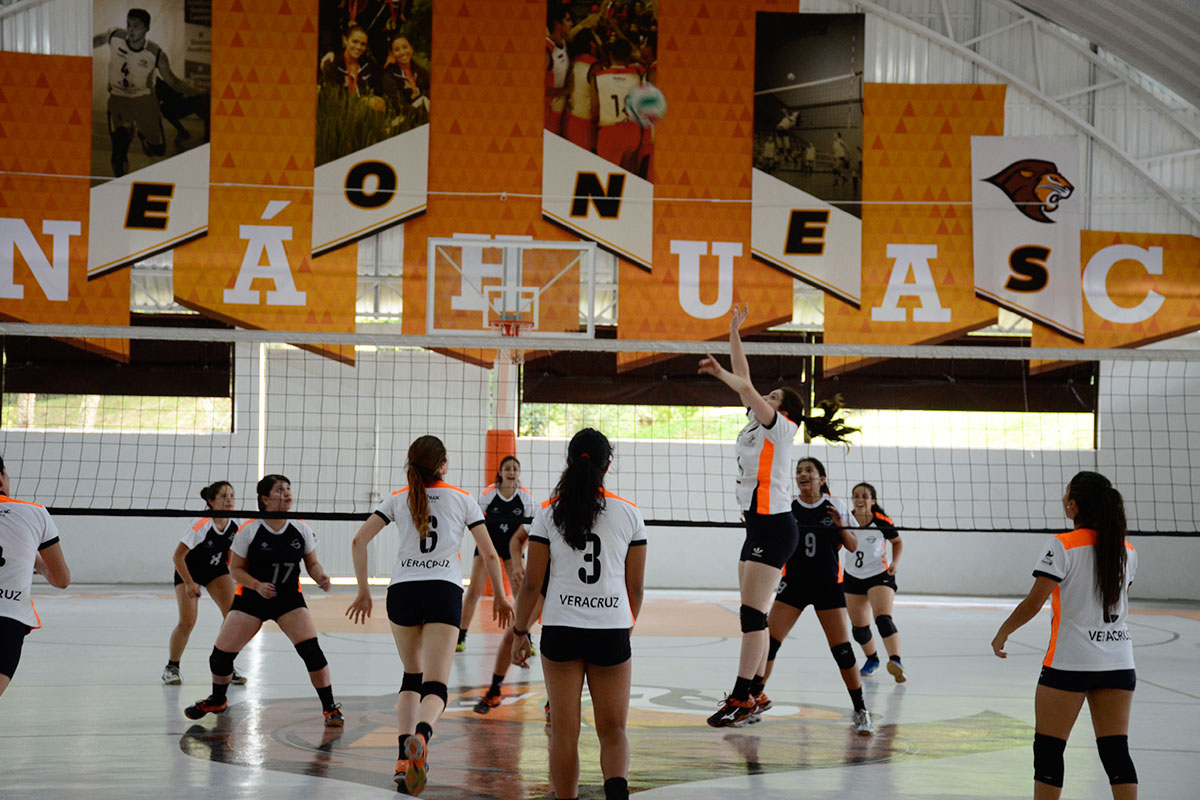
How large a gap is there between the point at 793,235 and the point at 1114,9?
4.30m

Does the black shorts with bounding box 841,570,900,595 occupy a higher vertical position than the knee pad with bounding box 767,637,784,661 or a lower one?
higher

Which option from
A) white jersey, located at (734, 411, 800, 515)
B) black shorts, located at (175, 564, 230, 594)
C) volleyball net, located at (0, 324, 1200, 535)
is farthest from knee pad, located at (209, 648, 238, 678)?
volleyball net, located at (0, 324, 1200, 535)

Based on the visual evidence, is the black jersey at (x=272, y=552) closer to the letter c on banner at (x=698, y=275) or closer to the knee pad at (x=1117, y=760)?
the knee pad at (x=1117, y=760)

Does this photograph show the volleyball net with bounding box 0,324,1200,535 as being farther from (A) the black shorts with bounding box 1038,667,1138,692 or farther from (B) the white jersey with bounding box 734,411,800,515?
(A) the black shorts with bounding box 1038,667,1138,692

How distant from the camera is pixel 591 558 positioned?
396cm

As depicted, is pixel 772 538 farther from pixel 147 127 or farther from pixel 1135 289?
pixel 147 127

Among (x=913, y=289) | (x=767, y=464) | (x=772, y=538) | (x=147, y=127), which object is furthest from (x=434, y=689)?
(x=147, y=127)

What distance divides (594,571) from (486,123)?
1091cm

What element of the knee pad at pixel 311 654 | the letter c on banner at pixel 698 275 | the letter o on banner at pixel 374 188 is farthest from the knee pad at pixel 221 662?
the letter o on banner at pixel 374 188

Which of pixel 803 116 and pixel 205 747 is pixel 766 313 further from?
pixel 205 747

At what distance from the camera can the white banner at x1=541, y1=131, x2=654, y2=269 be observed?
1406 centimetres

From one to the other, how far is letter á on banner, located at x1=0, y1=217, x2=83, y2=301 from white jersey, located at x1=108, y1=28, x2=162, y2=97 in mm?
1842

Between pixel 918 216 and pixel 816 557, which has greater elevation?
pixel 918 216

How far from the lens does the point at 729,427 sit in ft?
57.9
